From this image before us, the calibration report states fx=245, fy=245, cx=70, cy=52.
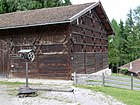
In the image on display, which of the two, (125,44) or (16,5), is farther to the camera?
(125,44)

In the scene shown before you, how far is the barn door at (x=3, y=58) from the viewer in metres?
17.9

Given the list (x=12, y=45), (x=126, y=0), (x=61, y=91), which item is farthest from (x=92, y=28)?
(x=126, y=0)

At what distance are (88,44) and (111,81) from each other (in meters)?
5.46

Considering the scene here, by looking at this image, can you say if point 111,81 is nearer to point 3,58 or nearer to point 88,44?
point 88,44

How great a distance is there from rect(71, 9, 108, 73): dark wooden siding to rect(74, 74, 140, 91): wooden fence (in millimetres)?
1576

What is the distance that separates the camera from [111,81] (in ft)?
46.7

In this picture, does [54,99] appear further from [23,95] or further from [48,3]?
→ [48,3]

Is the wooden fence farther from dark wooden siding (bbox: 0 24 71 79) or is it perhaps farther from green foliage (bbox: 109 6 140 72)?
green foliage (bbox: 109 6 140 72)

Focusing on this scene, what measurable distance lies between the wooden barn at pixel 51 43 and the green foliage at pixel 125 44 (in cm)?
3210

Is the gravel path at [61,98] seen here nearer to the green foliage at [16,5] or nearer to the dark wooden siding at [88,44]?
the dark wooden siding at [88,44]

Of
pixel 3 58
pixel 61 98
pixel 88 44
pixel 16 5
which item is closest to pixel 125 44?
pixel 16 5

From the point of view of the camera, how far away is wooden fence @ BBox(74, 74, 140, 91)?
1370cm

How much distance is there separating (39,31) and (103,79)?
5452 millimetres

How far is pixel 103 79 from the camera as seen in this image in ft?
47.2
